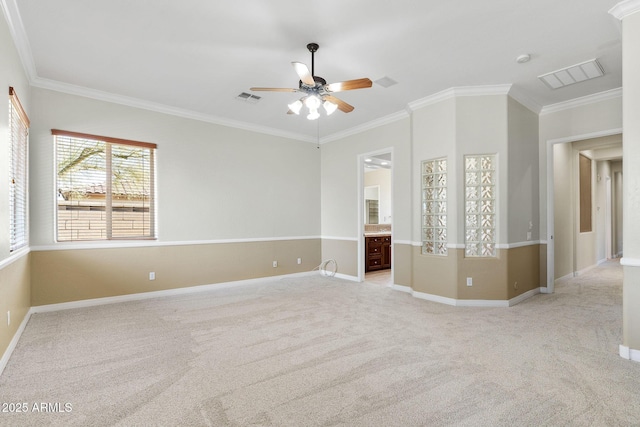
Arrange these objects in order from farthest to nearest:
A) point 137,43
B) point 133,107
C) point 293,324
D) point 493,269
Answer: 1. point 133,107
2. point 493,269
3. point 293,324
4. point 137,43

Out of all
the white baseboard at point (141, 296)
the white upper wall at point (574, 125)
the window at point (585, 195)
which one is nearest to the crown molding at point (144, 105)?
the white baseboard at point (141, 296)

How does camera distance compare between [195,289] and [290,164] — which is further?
[290,164]

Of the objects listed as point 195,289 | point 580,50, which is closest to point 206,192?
point 195,289

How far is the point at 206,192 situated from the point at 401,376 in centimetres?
422

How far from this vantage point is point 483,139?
14.7ft

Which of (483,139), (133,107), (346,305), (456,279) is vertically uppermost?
(133,107)

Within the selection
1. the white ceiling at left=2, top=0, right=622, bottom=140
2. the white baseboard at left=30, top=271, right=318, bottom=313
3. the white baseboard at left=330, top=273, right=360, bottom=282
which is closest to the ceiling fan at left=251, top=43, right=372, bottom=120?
A: the white ceiling at left=2, top=0, right=622, bottom=140

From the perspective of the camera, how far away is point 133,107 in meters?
4.82

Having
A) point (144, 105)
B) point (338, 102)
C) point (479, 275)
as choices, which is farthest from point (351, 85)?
point (144, 105)

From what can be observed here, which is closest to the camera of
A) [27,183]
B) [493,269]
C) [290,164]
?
[27,183]

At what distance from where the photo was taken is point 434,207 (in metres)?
4.90

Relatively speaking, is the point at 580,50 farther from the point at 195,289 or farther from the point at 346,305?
the point at 195,289

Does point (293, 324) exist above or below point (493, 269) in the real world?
below

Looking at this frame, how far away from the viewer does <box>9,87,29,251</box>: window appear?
10.2 feet
